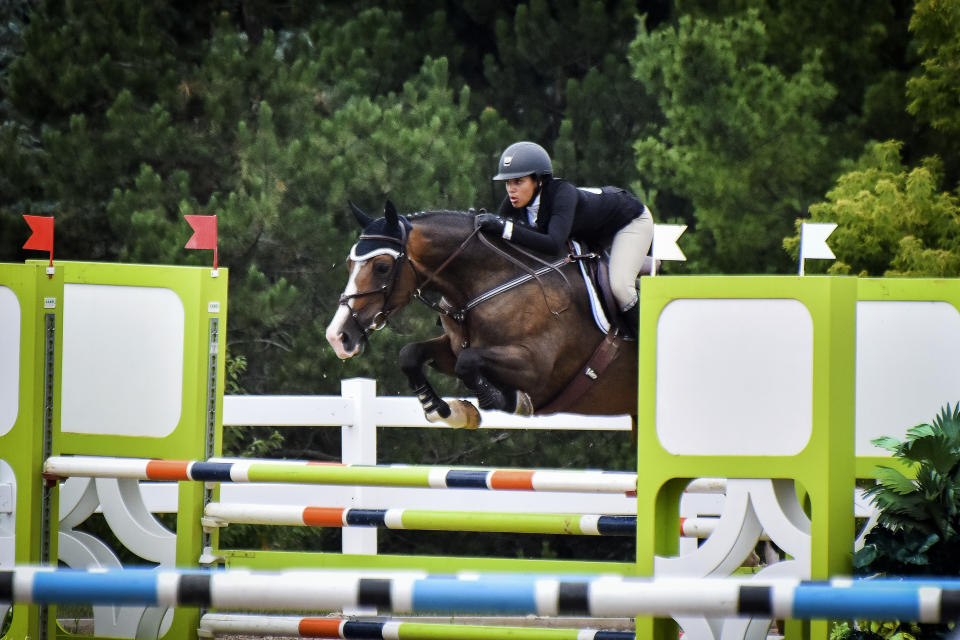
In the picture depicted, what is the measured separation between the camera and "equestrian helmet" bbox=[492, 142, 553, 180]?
422cm

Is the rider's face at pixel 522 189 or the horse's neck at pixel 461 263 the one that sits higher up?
the rider's face at pixel 522 189

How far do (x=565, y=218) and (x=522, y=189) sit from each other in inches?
8.6

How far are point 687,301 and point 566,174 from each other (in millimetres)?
8755

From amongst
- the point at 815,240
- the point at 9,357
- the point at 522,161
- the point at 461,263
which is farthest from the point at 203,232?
the point at 815,240

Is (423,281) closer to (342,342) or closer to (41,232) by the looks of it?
(342,342)

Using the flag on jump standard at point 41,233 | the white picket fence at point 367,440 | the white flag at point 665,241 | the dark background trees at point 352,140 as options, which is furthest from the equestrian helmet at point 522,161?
the dark background trees at point 352,140

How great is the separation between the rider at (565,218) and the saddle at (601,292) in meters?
0.03

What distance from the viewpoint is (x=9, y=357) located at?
11.9ft

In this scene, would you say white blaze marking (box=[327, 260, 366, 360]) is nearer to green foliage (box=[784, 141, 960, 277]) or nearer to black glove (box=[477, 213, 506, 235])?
black glove (box=[477, 213, 506, 235])

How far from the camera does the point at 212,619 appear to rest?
3846 mm

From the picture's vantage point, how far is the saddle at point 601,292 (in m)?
4.38

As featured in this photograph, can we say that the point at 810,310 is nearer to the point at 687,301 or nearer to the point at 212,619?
the point at 687,301

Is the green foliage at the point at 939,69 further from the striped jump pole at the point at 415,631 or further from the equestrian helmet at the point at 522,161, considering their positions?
the striped jump pole at the point at 415,631

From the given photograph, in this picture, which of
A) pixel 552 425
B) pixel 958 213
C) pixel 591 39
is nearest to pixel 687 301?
pixel 552 425
